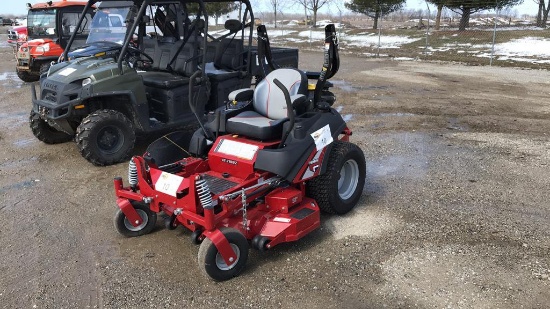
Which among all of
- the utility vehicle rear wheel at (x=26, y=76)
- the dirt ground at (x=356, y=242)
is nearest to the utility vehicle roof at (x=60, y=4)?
the utility vehicle rear wheel at (x=26, y=76)

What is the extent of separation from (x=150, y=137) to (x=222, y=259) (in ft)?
14.2

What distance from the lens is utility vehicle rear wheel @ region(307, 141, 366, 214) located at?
4.05m

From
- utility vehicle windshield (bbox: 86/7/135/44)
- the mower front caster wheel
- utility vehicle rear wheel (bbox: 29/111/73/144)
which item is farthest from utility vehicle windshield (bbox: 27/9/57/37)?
the mower front caster wheel

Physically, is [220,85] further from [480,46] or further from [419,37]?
[419,37]

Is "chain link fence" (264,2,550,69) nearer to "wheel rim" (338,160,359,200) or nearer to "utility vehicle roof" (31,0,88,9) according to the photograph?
"utility vehicle roof" (31,0,88,9)

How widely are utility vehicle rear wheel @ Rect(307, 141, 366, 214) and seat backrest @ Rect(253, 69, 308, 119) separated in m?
0.60

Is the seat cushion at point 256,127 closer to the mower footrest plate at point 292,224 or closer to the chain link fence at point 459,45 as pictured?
the mower footrest plate at point 292,224

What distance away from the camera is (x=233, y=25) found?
6551 millimetres

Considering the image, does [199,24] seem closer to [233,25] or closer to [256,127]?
[233,25]

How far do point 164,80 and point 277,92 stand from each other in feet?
7.86

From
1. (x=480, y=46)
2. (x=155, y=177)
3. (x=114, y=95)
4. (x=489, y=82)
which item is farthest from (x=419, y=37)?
(x=155, y=177)

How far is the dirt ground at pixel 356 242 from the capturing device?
3.19m

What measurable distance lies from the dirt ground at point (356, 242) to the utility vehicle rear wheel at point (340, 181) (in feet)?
0.52

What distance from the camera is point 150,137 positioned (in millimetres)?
7211
